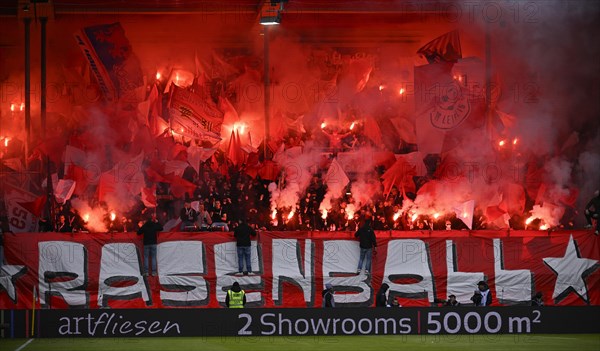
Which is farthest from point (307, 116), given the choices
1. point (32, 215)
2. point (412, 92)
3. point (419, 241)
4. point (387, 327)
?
point (387, 327)

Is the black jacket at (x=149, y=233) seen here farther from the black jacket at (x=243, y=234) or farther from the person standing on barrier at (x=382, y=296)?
the person standing on barrier at (x=382, y=296)

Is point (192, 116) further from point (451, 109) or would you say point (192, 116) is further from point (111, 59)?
point (451, 109)

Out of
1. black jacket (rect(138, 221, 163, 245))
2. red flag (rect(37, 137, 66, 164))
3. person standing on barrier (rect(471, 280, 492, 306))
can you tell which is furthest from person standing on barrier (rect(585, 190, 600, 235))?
red flag (rect(37, 137, 66, 164))

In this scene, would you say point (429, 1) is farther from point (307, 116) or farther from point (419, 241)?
point (419, 241)

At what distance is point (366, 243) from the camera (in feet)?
78.6

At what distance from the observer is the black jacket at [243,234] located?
23766 mm

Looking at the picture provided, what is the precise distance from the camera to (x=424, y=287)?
24281 millimetres

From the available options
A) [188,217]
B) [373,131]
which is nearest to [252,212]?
[188,217]

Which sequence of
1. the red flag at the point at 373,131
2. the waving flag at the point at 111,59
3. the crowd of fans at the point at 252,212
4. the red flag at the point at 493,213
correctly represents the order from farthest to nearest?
the waving flag at the point at 111,59 → the red flag at the point at 373,131 → the red flag at the point at 493,213 → the crowd of fans at the point at 252,212

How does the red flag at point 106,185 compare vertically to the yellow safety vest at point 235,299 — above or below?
above

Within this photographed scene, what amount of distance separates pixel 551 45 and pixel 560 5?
136cm

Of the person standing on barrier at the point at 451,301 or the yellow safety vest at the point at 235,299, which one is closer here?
the yellow safety vest at the point at 235,299

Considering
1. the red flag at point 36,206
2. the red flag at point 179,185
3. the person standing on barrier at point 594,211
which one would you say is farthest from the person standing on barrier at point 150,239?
the person standing on barrier at point 594,211

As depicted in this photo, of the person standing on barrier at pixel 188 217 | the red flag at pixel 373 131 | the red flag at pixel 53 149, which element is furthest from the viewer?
the red flag at pixel 373 131
